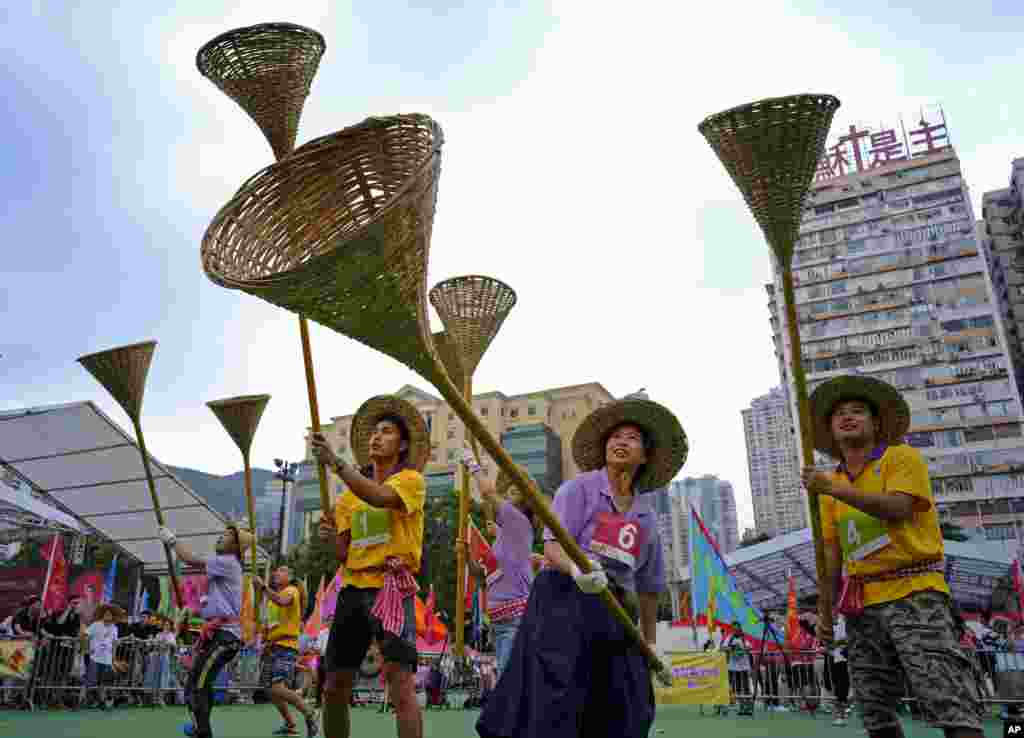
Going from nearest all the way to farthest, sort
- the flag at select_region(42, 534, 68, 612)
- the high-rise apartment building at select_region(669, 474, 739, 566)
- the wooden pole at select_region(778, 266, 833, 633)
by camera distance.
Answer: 1. the wooden pole at select_region(778, 266, 833, 633)
2. the flag at select_region(42, 534, 68, 612)
3. the high-rise apartment building at select_region(669, 474, 739, 566)

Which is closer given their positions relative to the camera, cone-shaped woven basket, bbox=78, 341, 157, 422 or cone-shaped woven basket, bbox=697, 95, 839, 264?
cone-shaped woven basket, bbox=697, 95, 839, 264

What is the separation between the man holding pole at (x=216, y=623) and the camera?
212 inches

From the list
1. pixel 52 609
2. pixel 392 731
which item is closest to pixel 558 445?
pixel 52 609

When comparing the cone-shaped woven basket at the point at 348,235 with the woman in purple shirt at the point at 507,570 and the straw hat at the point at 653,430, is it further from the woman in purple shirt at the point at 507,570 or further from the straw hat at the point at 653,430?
the woman in purple shirt at the point at 507,570

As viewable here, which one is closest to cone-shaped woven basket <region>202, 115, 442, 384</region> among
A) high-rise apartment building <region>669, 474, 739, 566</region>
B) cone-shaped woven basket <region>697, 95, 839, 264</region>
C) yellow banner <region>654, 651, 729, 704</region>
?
cone-shaped woven basket <region>697, 95, 839, 264</region>

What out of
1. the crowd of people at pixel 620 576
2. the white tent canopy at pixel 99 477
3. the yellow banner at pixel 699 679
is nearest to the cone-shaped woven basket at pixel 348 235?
the crowd of people at pixel 620 576

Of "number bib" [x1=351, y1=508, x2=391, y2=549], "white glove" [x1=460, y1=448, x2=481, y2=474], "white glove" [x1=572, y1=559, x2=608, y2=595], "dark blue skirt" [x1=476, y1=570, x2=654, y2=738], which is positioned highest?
"white glove" [x1=460, y1=448, x2=481, y2=474]

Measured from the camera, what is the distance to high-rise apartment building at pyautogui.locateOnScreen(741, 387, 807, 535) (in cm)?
11119

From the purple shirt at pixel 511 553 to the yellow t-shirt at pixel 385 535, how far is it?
1.45 m

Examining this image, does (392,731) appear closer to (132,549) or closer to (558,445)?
(132,549)

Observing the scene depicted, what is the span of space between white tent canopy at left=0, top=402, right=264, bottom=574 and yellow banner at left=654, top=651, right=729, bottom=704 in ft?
35.9

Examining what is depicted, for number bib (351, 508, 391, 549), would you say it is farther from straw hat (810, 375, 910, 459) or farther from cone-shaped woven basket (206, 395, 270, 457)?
cone-shaped woven basket (206, 395, 270, 457)

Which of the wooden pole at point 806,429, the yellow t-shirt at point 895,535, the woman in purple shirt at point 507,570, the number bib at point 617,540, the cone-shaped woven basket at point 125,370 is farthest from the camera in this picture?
the cone-shaped woven basket at point 125,370

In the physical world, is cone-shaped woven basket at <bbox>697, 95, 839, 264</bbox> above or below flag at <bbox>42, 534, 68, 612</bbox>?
above
